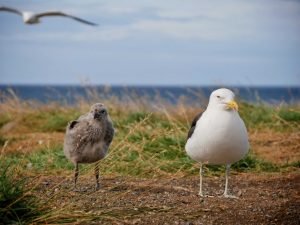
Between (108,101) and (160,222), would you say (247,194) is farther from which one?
(108,101)

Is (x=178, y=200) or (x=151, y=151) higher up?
(x=178, y=200)

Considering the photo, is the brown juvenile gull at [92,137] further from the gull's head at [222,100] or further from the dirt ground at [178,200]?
the gull's head at [222,100]

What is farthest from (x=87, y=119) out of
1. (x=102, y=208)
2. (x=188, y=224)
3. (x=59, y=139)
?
(x=59, y=139)

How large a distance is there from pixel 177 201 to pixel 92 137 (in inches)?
41.4

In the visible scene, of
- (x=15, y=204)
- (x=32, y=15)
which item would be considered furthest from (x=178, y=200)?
(x=32, y=15)

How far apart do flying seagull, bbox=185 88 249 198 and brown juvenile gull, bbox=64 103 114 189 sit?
910 mm

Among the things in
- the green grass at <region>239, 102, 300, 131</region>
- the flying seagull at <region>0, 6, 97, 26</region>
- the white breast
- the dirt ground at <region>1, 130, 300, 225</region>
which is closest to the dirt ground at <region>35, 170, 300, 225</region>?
the dirt ground at <region>1, 130, 300, 225</region>

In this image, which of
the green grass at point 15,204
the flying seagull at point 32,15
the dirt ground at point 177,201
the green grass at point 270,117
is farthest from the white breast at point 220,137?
the flying seagull at point 32,15

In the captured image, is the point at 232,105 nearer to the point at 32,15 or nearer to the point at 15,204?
the point at 15,204

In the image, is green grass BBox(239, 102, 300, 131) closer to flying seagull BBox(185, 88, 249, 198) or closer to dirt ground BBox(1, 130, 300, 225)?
dirt ground BBox(1, 130, 300, 225)

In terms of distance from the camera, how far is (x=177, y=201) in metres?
5.79

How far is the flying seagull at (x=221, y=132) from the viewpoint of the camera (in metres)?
5.73

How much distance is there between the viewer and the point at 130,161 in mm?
8281

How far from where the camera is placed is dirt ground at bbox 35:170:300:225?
5.11 m
